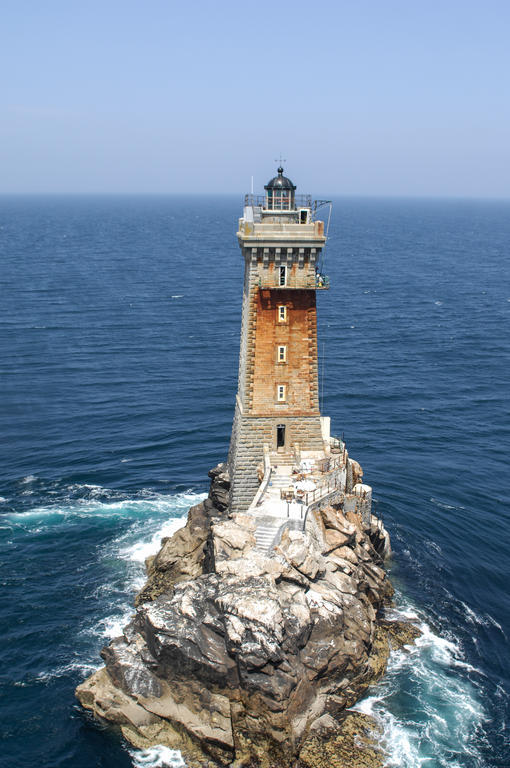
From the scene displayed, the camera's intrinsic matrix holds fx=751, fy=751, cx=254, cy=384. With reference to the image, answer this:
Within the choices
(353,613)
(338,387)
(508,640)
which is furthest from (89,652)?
(338,387)

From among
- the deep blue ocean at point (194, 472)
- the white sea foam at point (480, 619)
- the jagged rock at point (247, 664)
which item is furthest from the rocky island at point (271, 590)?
the white sea foam at point (480, 619)

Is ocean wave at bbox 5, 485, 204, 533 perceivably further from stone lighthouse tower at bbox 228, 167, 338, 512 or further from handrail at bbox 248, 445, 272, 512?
handrail at bbox 248, 445, 272, 512

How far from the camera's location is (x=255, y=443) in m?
51.5

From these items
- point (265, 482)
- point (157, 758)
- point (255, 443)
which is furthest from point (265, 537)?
point (157, 758)

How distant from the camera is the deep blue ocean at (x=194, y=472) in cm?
3941

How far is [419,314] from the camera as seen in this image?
124 m

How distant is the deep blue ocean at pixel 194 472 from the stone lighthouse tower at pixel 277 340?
10535 millimetres

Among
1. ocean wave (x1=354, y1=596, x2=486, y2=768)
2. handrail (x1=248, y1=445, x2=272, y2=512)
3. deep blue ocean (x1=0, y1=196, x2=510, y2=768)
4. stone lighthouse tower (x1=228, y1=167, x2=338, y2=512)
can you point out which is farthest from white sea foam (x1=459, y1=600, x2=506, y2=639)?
handrail (x1=248, y1=445, x2=272, y2=512)

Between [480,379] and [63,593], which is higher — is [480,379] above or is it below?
above

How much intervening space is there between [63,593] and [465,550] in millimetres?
28410

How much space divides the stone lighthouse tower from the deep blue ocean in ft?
34.6

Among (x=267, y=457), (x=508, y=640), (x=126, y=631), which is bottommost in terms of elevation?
(x=508, y=640)

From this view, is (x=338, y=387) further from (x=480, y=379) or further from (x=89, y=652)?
(x=89, y=652)

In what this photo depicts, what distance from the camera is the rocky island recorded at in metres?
35.8
